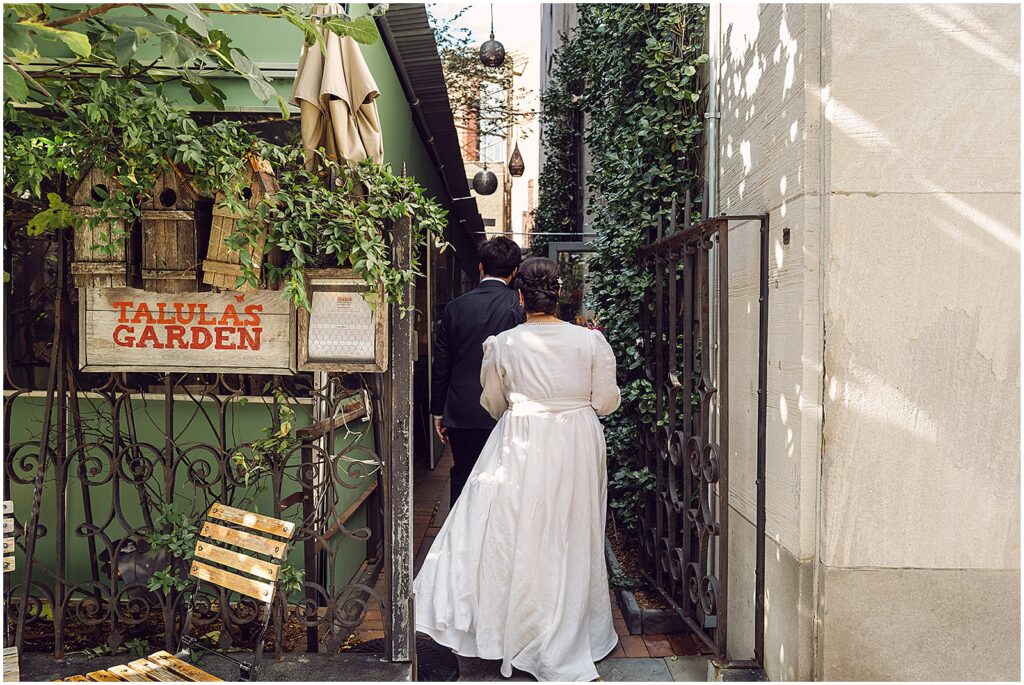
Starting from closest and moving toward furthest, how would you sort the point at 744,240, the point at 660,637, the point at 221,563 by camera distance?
1. the point at 221,563
2. the point at 744,240
3. the point at 660,637

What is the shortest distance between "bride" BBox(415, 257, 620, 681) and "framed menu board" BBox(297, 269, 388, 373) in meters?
0.74

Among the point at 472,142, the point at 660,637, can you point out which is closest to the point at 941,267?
the point at 660,637

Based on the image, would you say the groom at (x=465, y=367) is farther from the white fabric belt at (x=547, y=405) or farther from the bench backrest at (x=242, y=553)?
the bench backrest at (x=242, y=553)

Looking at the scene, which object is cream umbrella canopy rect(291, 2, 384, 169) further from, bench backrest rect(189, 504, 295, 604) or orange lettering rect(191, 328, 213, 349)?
bench backrest rect(189, 504, 295, 604)

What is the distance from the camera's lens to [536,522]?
3.58 metres

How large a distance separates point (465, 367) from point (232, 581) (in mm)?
1707

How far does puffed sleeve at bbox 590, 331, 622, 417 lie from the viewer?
3672 millimetres

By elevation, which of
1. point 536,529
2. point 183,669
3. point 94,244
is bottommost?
point 183,669

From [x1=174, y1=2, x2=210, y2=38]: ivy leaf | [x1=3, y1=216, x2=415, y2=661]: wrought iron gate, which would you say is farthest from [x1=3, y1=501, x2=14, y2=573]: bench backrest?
[x1=174, y1=2, x2=210, y2=38]: ivy leaf

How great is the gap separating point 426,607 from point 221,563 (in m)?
1.01

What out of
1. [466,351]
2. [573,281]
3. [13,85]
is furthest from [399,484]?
[573,281]

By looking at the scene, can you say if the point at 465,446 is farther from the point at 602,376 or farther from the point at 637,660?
the point at 637,660

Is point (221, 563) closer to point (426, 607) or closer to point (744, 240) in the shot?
point (426, 607)

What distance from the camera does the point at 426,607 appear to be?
12.2 ft
